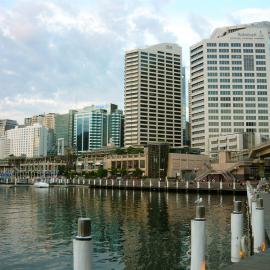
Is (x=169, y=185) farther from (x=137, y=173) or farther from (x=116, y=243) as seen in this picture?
(x=116, y=243)

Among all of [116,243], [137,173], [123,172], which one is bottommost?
[116,243]

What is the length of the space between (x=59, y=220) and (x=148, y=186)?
79.4m

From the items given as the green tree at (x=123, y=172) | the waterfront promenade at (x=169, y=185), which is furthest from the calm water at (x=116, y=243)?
the green tree at (x=123, y=172)

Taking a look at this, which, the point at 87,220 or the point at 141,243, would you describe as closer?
the point at 87,220

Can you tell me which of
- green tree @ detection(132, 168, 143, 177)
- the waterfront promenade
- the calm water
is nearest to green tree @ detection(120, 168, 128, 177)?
green tree @ detection(132, 168, 143, 177)

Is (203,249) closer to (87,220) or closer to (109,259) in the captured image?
(87,220)

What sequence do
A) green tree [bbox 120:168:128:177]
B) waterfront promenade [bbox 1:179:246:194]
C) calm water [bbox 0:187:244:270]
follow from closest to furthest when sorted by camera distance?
calm water [bbox 0:187:244:270] → waterfront promenade [bbox 1:179:246:194] → green tree [bbox 120:168:128:177]

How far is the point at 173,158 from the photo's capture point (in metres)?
177

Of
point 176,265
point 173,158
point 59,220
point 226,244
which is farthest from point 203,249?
point 173,158

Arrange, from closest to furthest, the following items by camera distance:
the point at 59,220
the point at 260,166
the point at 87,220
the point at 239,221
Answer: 1. the point at 87,220
2. the point at 239,221
3. the point at 59,220
4. the point at 260,166

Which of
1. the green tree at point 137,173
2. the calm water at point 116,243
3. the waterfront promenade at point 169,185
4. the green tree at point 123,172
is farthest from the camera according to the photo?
the green tree at point 123,172

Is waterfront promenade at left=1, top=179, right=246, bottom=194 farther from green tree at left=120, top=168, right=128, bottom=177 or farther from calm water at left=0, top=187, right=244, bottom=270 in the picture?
calm water at left=0, top=187, right=244, bottom=270

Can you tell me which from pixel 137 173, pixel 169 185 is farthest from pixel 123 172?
pixel 169 185

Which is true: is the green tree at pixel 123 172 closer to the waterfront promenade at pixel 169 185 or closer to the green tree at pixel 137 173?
the green tree at pixel 137 173
